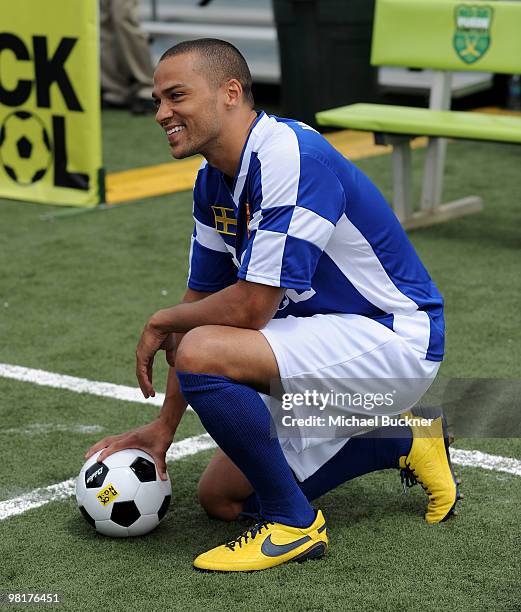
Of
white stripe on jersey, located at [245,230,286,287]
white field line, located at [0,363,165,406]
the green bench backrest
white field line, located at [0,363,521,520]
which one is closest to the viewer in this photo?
white stripe on jersey, located at [245,230,286,287]

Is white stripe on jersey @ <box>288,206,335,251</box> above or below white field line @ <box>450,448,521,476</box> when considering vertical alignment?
above

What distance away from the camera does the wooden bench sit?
21.4ft

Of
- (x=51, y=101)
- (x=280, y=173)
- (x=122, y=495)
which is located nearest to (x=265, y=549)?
(x=122, y=495)

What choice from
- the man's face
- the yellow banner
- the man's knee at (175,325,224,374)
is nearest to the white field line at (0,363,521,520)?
the man's knee at (175,325,224,374)

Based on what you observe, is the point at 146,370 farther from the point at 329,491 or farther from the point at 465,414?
the point at 465,414

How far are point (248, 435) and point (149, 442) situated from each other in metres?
0.49

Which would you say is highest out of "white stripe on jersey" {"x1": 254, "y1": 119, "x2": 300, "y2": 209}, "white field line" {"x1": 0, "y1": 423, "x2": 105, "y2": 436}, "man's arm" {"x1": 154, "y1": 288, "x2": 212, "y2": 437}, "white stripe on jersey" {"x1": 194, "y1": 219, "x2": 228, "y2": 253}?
"white stripe on jersey" {"x1": 254, "y1": 119, "x2": 300, "y2": 209}

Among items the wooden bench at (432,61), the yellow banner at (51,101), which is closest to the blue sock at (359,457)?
the wooden bench at (432,61)

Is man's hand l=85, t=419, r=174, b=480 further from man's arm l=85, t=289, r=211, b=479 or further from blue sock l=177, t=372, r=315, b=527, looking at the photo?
blue sock l=177, t=372, r=315, b=527

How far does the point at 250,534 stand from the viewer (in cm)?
307

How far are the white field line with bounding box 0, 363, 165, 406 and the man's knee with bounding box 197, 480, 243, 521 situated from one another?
2.97 feet

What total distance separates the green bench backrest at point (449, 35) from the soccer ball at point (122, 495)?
14.2 feet

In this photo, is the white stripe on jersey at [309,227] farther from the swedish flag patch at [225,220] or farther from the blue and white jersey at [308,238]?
the swedish flag patch at [225,220]

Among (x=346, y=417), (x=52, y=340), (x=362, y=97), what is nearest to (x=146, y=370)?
(x=346, y=417)
